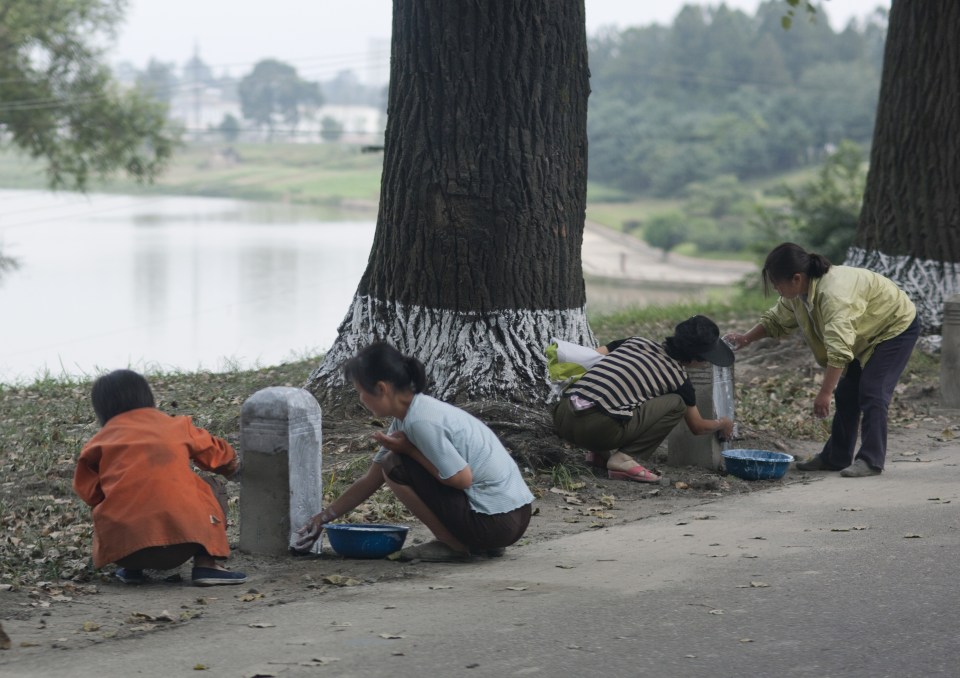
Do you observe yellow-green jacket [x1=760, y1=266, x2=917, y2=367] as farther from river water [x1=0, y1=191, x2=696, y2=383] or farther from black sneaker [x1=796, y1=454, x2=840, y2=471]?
river water [x1=0, y1=191, x2=696, y2=383]

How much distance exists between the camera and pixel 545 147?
7.91 metres

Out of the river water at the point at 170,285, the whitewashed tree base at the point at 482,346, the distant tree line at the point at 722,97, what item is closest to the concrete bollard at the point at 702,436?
the whitewashed tree base at the point at 482,346

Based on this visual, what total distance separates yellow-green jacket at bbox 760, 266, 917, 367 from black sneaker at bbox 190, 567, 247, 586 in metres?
3.69

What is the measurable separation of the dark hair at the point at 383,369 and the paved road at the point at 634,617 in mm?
881

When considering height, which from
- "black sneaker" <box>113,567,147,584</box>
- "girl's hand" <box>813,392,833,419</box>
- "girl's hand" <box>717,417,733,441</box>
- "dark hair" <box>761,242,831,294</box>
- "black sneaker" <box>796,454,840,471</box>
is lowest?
"black sneaker" <box>796,454,840,471</box>

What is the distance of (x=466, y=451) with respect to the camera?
5.40 metres

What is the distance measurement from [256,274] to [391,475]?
27807 millimetres

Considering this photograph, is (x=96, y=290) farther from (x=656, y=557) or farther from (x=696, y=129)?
(x=696, y=129)

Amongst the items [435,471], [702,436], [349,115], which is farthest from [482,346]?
[349,115]

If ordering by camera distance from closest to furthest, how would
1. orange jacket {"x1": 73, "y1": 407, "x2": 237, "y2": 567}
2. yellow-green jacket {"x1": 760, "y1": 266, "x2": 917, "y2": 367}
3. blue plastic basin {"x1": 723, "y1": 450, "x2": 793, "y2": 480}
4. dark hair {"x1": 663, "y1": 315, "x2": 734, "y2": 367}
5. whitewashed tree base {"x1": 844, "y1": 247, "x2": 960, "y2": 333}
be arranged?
orange jacket {"x1": 73, "y1": 407, "x2": 237, "y2": 567}, yellow-green jacket {"x1": 760, "y1": 266, "x2": 917, "y2": 367}, dark hair {"x1": 663, "y1": 315, "x2": 734, "y2": 367}, blue plastic basin {"x1": 723, "y1": 450, "x2": 793, "y2": 480}, whitewashed tree base {"x1": 844, "y1": 247, "x2": 960, "y2": 333}

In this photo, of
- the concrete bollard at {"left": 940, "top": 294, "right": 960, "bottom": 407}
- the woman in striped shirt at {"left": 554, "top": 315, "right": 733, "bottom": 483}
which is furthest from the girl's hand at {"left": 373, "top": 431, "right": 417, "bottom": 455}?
the concrete bollard at {"left": 940, "top": 294, "right": 960, "bottom": 407}

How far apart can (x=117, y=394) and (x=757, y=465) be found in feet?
13.0

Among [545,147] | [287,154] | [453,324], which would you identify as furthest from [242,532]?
[287,154]

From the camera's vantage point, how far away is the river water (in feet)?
68.0
